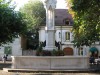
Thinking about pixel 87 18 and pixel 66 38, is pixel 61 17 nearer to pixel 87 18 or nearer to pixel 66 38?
pixel 66 38

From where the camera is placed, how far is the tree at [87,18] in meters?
23.6

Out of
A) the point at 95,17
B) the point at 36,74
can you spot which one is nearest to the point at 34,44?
the point at 95,17

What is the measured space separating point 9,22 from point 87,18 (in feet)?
39.2

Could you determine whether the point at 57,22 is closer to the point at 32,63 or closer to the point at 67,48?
the point at 67,48

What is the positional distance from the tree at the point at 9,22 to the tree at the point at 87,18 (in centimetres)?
718

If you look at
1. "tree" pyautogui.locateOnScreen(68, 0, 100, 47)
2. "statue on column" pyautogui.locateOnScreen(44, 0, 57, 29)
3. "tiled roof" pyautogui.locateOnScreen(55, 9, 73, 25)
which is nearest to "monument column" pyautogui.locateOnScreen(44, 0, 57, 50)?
"statue on column" pyautogui.locateOnScreen(44, 0, 57, 29)

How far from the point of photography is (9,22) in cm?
3672

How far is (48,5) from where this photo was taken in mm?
25484

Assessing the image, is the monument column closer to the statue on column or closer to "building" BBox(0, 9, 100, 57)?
the statue on column

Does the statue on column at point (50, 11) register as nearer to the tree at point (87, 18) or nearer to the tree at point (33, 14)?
the tree at point (87, 18)

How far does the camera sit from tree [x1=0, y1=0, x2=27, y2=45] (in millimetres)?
36031

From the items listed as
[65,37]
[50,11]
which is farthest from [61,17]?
[50,11]

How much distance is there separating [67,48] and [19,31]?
28163mm

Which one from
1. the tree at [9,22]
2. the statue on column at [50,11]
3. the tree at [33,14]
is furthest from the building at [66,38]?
the statue on column at [50,11]
